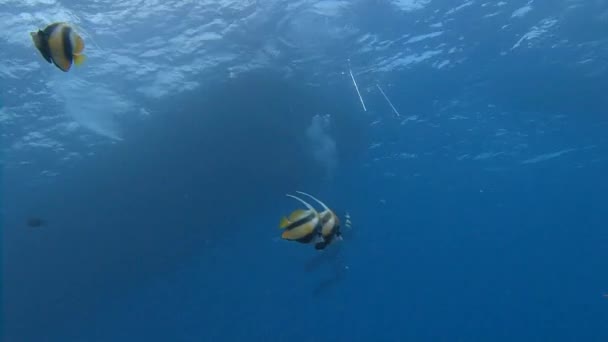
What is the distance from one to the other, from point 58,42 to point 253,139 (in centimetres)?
1772

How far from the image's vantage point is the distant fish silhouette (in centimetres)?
2177

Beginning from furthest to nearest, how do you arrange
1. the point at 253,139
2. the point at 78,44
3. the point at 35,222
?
the point at 35,222
the point at 253,139
the point at 78,44

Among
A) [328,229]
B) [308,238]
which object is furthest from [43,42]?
[328,229]

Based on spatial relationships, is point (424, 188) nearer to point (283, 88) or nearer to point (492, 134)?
point (492, 134)

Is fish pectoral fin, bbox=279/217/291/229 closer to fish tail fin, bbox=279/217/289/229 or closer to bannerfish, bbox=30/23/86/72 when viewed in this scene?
fish tail fin, bbox=279/217/289/229

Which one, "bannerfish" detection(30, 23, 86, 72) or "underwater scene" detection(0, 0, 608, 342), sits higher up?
"bannerfish" detection(30, 23, 86, 72)

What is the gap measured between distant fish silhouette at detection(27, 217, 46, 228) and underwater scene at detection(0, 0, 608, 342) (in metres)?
0.15

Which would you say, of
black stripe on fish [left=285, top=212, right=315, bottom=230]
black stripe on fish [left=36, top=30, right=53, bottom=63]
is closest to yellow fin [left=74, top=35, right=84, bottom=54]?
black stripe on fish [left=36, top=30, right=53, bottom=63]

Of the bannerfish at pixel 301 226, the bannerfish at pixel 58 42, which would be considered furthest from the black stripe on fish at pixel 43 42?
the bannerfish at pixel 301 226

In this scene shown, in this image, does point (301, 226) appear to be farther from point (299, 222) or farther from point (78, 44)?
point (78, 44)

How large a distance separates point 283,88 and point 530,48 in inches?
401

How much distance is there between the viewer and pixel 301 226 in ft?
12.8

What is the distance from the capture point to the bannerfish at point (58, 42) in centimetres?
346

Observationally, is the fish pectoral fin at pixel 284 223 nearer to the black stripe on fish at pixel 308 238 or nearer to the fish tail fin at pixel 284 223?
the fish tail fin at pixel 284 223
